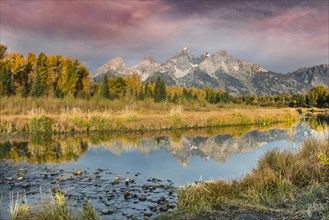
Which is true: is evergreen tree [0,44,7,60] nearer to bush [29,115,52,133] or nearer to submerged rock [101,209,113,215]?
bush [29,115,52,133]

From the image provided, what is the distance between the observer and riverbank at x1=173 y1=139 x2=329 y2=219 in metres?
6.26

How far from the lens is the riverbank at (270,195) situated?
6262mm

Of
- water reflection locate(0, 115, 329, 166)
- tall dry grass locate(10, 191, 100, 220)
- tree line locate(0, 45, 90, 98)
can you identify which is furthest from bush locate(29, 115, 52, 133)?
tree line locate(0, 45, 90, 98)

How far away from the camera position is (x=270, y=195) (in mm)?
7301

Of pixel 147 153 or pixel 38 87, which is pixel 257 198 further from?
pixel 38 87

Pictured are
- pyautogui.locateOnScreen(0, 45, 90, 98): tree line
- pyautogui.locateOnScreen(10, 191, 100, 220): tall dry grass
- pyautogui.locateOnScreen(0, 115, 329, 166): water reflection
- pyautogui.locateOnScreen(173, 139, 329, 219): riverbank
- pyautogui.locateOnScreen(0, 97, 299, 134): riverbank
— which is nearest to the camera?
pyautogui.locateOnScreen(10, 191, 100, 220): tall dry grass

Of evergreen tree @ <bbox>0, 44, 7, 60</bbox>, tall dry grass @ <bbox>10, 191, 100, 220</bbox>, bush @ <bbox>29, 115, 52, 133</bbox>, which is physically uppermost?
evergreen tree @ <bbox>0, 44, 7, 60</bbox>

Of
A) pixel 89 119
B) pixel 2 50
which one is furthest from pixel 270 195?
pixel 2 50

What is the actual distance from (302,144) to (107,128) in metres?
15.6

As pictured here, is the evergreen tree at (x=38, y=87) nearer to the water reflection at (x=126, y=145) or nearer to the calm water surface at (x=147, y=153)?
the water reflection at (x=126, y=145)

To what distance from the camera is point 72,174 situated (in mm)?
10938

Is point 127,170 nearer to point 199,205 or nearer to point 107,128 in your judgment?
point 199,205

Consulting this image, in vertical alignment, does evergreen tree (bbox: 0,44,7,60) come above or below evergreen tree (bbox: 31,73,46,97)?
above

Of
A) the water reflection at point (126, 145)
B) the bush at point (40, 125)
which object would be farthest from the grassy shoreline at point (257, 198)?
the bush at point (40, 125)
